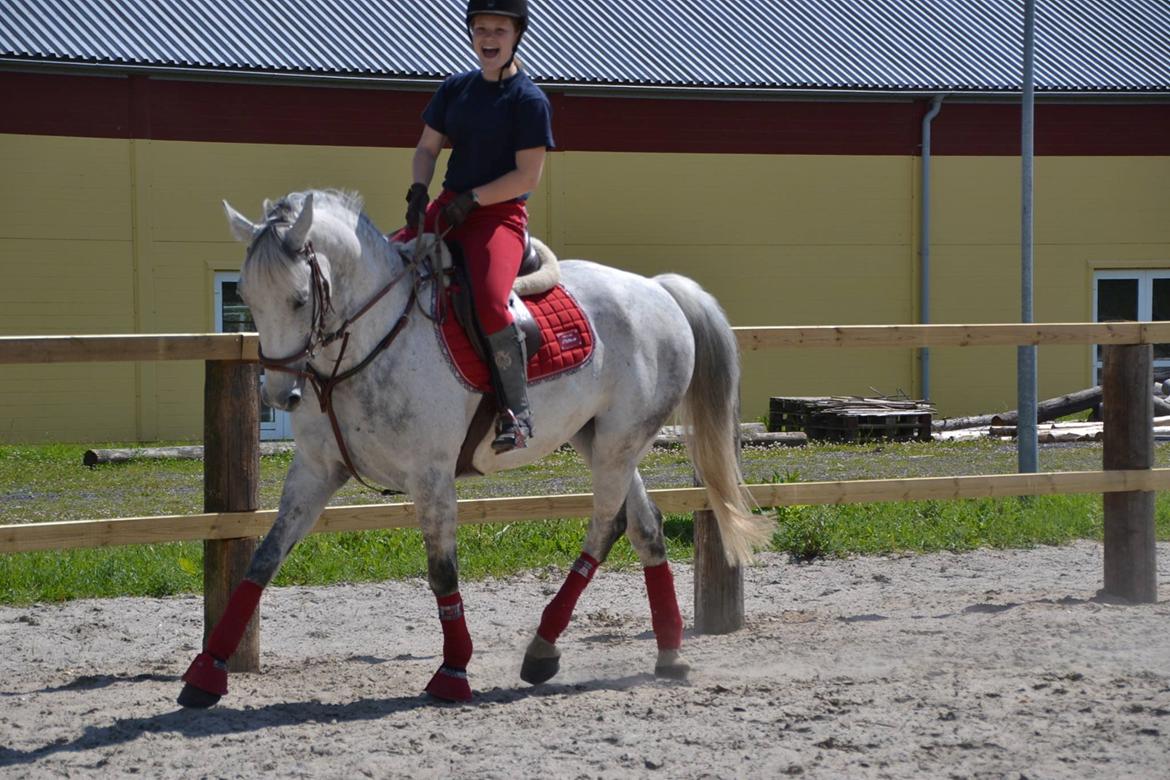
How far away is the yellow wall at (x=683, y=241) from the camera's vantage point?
670 inches

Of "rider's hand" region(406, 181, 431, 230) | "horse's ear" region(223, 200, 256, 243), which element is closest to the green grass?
"rider's hand" region(406, 181, 431, 230)

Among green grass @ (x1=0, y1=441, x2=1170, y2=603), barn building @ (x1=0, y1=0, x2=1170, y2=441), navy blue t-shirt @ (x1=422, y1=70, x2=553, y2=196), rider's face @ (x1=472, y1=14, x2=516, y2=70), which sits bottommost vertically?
green grass @ (x1=0, y1=441, x2=1170, y2=603)

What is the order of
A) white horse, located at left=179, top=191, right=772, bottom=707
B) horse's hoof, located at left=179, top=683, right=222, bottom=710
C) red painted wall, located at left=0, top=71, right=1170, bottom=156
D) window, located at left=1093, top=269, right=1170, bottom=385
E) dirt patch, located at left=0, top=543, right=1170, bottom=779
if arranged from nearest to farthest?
dirt patch, located at left=0, top=543, right=1170, bottom=779
white horse, located at left=179, top=191, right=772, bottom=707
horse's hoof, located at left=179, top=683, right=222, bottom=710
red painted wall, located at left=0, top=71, right=1170, bottom=156
window, located at left=1093, top=269, right=1170, bottom=385

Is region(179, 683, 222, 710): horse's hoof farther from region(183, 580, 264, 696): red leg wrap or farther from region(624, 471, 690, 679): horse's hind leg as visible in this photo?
region(624, 471, 690, 679): horse's hind leg

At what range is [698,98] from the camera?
1917 cm

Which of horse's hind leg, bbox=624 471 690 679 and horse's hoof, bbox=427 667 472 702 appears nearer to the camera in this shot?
horse's hoof, bbox=427 667 472 702

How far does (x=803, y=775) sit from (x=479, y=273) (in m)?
2.12

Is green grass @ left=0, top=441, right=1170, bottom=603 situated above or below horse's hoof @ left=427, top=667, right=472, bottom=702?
above

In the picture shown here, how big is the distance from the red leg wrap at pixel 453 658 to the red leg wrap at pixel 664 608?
946mm

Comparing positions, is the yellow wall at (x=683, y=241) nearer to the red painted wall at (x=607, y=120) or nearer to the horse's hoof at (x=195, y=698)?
the red painted wall at (x=607, y=120)

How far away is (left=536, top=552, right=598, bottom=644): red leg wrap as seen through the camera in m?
5.57

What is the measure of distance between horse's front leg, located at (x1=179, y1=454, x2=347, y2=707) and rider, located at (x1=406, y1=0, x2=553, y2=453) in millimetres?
676

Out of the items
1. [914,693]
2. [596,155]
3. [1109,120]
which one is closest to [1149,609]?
[914,693]

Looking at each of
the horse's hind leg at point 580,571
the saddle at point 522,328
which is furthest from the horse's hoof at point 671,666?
the saddle at point 522,328
